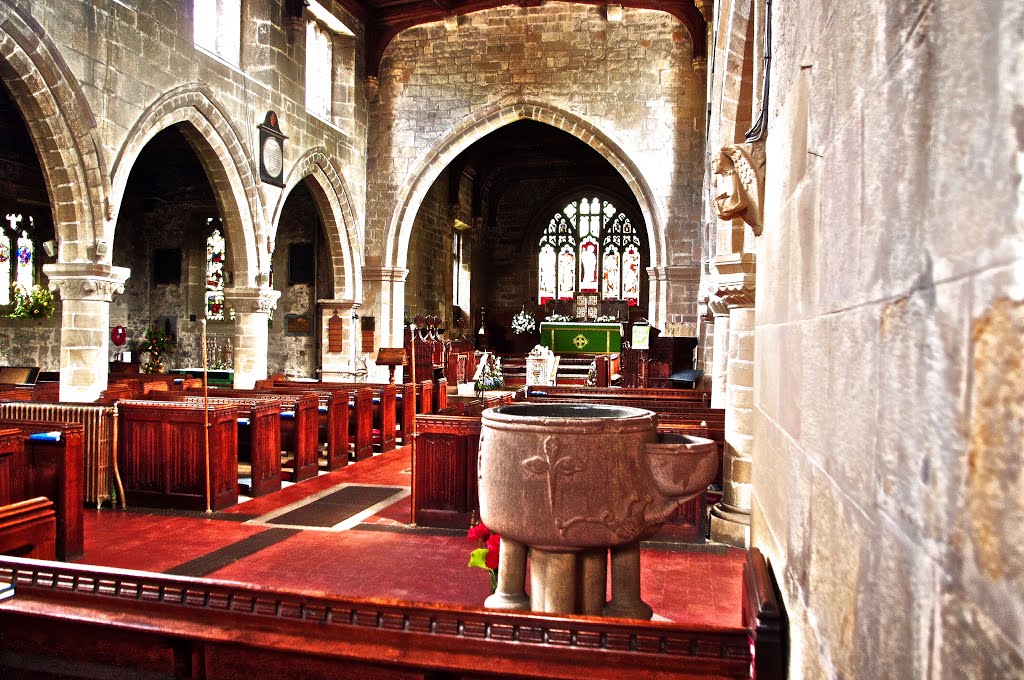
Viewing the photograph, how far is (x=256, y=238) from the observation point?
11.6 m

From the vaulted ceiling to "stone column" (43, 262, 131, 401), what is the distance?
7.23 meters

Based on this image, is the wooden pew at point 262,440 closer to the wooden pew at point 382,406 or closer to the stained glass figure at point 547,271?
the wooden pew at point 382,406

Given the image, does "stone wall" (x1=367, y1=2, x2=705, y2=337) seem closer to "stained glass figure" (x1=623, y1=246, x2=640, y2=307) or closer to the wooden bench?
the wooden bench

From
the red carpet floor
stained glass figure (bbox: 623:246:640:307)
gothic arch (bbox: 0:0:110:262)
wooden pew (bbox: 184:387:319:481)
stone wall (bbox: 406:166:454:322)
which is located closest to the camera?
the red carpet floor

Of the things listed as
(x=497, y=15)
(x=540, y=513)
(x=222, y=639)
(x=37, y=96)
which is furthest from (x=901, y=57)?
(x=497, y=15)

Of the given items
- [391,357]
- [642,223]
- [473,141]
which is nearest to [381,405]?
[391,357]

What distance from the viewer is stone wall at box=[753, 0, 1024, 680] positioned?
2.29 ft

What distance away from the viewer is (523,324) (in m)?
20.8

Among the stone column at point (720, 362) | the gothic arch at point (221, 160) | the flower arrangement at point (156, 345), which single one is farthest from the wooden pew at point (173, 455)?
the flower arrangement at point (156, 345)

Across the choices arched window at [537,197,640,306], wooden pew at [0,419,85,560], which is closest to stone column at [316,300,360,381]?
arched window at [537,197,640,306]

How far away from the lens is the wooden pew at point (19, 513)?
147 inches

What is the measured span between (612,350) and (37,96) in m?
12.4

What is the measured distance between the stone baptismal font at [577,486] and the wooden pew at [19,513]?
2.65m

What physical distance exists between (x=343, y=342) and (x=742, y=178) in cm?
1245
